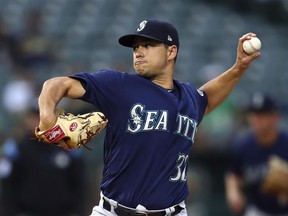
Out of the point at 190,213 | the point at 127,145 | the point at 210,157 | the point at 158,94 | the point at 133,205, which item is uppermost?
the point at 158,94

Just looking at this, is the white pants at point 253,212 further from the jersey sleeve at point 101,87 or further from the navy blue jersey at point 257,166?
the jersey sleeve at point 101,87

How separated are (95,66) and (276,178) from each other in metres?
4.69

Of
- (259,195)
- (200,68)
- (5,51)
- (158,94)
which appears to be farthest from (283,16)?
(158,94)

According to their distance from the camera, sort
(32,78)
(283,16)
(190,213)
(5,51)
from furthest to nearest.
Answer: (283,16), (5,51), (32,78), (190,213)

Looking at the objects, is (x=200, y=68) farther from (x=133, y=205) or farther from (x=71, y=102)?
(x=133, y=205)

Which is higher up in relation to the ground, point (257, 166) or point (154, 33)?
point (154, 33)

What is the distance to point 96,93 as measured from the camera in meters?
5.09

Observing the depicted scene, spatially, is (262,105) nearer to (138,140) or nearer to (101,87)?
(138,140)

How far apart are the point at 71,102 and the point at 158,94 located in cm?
539

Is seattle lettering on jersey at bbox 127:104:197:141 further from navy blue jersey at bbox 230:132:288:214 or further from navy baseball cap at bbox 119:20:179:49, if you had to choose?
navy blue jersey at bbox 230:132:288:214

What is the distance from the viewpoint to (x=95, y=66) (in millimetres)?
12148

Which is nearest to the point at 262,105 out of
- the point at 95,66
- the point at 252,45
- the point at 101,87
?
the point at 252,45

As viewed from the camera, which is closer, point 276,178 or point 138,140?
point 138,140

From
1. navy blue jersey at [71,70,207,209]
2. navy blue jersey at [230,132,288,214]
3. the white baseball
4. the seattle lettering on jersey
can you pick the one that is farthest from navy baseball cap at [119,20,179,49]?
navy blue jersey at [230,132,288,214]
